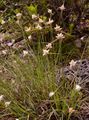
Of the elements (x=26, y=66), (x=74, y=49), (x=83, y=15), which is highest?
(x=83, y=15)

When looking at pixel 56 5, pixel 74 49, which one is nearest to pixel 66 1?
pixel 56 5

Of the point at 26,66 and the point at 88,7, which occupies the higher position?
the point at 88,7

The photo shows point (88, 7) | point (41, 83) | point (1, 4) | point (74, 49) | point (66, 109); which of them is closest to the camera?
point (66, 109)

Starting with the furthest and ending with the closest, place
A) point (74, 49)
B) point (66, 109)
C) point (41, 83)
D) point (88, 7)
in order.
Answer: point (88, 7), point (74, 49), point (41, 83), point (66, 109)

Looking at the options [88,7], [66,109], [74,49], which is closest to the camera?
[66,109]

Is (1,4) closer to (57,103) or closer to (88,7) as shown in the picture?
(88,7)

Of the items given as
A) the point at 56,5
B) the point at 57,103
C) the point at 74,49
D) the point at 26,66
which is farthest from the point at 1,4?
the point at 57,103

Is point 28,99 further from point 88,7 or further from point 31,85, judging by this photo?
point 88,7

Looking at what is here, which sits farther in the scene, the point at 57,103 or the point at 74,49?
the point at 74,49

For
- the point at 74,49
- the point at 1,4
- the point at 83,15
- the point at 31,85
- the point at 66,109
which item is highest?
the point at 1,4
